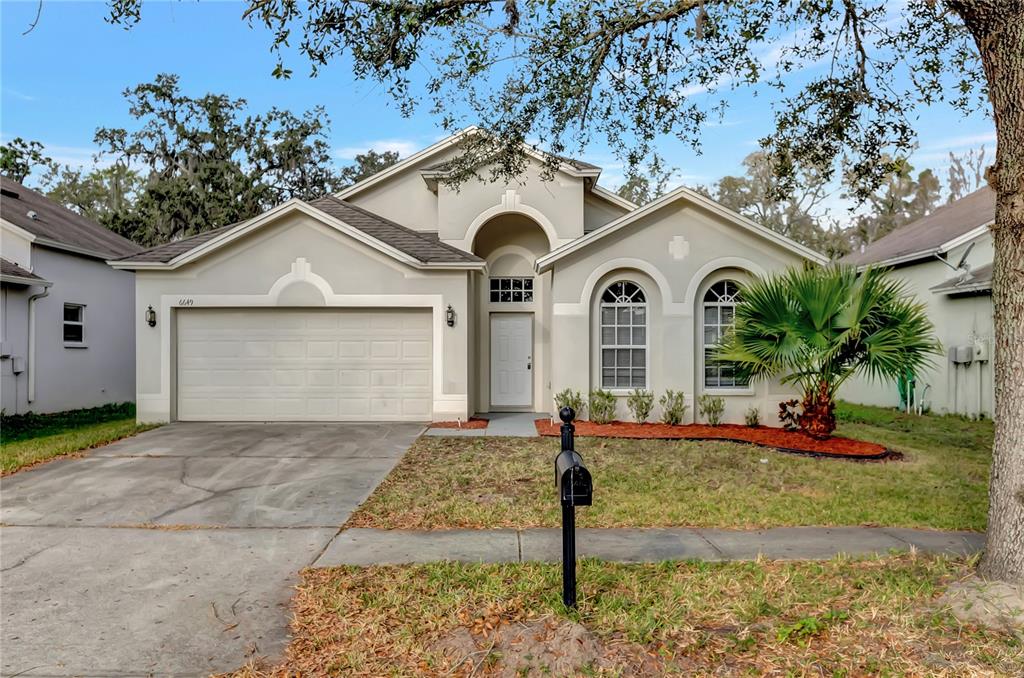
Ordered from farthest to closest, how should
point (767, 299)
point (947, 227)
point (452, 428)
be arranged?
point (947, 227), point (452, 428), point (767, 299)

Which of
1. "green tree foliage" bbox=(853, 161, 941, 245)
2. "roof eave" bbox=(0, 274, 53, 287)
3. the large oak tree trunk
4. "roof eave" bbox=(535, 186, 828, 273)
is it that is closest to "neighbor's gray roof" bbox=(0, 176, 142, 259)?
"roof eave" bbox=(0, 274, 53, 287)

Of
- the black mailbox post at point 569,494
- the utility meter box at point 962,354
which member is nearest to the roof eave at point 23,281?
the black mailbox post at point 569,494

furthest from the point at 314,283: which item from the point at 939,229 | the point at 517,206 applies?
the point at 939,229

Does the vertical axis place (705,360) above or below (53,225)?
below

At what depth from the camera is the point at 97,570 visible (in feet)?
17.1

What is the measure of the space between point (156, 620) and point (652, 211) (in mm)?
11133

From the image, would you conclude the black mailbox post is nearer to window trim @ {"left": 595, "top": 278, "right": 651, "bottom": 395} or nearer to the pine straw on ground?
the pine straw on ground

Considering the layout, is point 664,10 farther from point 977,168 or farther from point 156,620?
point 977,168

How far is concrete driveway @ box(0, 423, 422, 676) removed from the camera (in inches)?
156

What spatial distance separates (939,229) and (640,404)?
467 inches

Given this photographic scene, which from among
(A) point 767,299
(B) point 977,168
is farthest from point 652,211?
(B) point 977,168

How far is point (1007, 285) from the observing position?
450 centimetres

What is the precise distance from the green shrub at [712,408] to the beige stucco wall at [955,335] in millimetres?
5012

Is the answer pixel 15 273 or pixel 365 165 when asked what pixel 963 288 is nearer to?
pixel 15 273
